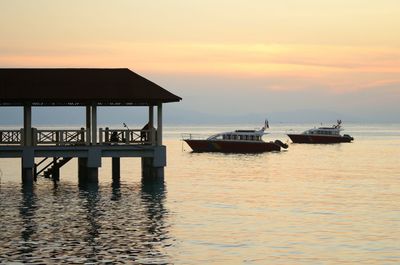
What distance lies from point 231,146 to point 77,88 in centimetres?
5615

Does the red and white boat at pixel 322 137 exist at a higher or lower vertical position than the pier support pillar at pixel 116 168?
higher

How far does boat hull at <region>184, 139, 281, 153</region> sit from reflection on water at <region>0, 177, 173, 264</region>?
55.3m

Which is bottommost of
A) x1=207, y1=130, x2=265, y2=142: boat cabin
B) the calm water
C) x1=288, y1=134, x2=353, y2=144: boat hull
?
the calm water

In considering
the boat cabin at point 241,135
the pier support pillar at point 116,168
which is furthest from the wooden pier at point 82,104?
the boat cabin at point 241,135

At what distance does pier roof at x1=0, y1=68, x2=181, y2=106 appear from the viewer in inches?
1996

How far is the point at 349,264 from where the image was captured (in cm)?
2742

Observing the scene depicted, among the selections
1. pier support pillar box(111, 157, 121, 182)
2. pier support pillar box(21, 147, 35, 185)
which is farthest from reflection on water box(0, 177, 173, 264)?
pier support pillar box(111, 157, 121, 182)

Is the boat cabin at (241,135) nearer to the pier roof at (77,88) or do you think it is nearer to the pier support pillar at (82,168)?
the pier support pillar at (82,168)

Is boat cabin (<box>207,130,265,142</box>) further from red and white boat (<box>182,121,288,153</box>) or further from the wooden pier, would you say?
the wooden pier

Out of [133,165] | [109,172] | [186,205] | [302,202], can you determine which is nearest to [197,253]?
[186,205]

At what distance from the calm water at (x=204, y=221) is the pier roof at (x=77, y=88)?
16.1 feet

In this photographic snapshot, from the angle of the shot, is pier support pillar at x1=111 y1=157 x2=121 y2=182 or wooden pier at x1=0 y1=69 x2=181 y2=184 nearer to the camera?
wooden pier at x1=0 y1=69 x2=181 y2=184

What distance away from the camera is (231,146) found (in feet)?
350

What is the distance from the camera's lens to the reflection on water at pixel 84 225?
93.0ft
